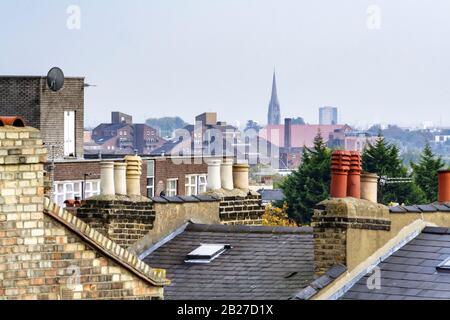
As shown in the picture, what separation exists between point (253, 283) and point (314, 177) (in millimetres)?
115998

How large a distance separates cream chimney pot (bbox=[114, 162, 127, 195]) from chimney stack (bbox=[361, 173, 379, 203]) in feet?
19.8

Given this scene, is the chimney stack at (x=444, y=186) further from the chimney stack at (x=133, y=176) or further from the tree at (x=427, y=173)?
the tree at (x=427, y=173)

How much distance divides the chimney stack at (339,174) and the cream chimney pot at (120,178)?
18.8 feet

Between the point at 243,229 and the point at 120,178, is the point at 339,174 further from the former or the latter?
the point at 120,178

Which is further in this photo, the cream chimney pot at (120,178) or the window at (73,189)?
the window at (73,189)

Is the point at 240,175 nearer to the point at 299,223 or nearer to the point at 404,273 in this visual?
the point at 404,273

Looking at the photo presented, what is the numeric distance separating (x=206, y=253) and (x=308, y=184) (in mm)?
113643

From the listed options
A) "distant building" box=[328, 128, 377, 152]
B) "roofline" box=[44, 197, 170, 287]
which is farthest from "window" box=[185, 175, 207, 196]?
"roofline" box=[44, 197, 170, 287]

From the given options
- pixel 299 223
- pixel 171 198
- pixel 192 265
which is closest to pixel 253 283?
pixel 192 265

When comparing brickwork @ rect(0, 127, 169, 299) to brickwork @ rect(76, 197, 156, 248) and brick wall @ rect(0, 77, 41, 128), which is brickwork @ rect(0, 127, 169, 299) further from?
brick wall @ rect(0, 77, 41, 128)

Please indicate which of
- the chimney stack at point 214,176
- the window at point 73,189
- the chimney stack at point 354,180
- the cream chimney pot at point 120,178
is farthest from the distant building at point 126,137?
the chimney stack at point 354,180

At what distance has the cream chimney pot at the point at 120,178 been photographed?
40.9 meters

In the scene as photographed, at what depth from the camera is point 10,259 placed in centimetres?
2302

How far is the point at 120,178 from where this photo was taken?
135 ft
